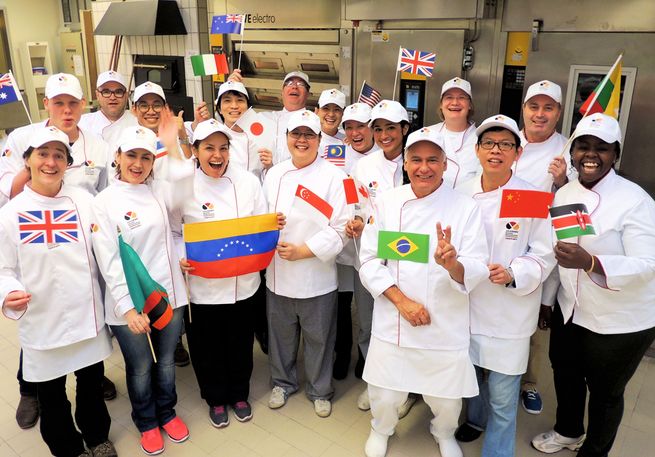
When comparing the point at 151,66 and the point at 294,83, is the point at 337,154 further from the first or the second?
the point at 151,66

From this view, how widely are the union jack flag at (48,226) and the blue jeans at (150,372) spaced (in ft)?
1.80

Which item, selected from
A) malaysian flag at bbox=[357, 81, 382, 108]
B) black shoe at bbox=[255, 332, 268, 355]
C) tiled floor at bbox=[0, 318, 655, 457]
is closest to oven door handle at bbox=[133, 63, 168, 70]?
malaysian flag at bbox=[357, 81, 382, 108]

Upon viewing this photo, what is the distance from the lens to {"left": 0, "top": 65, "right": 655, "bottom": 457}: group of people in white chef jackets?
2.33 metres

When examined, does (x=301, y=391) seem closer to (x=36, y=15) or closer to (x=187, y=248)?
(x=187, y=248)

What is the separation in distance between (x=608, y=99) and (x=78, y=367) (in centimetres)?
292

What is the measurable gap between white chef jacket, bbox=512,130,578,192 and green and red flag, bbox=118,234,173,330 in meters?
2.04

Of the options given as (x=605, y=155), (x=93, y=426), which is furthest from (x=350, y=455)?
(x=605, y=155)

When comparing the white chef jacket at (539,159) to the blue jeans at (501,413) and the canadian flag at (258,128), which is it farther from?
the canadian flag at (258,128)

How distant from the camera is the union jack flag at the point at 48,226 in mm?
2289

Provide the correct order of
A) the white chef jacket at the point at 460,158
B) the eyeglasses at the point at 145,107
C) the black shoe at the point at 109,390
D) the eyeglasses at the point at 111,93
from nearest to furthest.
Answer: the white chef jacket at the point at 460,158, the black shoe at the point at 109,390, the eyeglasses at the point at 145,107, the eyeglasses at the point at 111,93

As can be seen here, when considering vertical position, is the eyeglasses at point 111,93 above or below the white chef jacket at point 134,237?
above

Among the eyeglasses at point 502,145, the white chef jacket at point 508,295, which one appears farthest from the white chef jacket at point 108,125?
the white chef jacket at point 508,295

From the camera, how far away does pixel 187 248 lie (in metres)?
2.69

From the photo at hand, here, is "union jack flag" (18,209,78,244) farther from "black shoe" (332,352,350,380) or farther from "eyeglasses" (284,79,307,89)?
"eyeglasses" (284,79,307,89)
